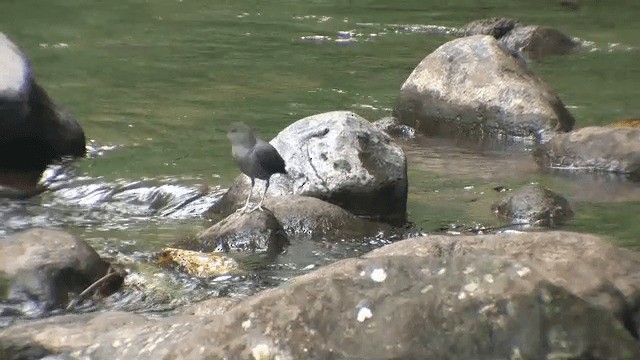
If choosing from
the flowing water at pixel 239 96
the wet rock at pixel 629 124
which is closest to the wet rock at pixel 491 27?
the flowing water at pixel 239 96

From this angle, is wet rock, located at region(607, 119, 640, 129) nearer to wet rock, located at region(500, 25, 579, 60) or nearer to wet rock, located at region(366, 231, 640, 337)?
wet rock, located at region(500, 25, 579, 60)

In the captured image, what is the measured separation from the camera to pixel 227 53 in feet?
49.2

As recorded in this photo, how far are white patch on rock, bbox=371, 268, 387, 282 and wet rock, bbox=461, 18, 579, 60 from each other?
11.2 metres

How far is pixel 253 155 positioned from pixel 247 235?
1.66 feet

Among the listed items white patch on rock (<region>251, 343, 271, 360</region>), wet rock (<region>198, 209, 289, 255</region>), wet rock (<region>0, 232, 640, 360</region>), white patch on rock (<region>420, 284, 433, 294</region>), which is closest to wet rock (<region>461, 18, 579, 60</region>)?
wet rock (<region>198, 209, 289, 255</region>)

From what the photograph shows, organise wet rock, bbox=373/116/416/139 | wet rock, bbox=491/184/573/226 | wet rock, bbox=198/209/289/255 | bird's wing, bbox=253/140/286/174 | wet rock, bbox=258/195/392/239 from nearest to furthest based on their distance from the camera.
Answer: wet rock, bbox=198/209/289/255 → bird's wing, bbox=253/140/286/174 → wet rock, bbox=258/195/392/239 → wet rock, bbox=491/184/573/226 → wet rock, bbox=373/116/416/139

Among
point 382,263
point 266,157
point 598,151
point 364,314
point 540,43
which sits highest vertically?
point 382,263

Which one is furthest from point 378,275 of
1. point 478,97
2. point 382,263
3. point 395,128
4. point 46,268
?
point 478,97

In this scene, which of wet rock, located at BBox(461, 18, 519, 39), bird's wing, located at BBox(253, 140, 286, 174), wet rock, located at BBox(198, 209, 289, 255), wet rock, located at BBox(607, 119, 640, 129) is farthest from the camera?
wet rock, located at BBox(461, 18, 519, 39)

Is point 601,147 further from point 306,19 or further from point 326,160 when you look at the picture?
point 306,19

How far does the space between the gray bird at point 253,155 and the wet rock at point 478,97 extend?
13.1 feet

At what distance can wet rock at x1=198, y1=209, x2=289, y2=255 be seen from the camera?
279 inches

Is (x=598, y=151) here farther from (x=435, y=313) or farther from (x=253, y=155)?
(x=435, y=313)

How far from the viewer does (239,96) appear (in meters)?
12.4
